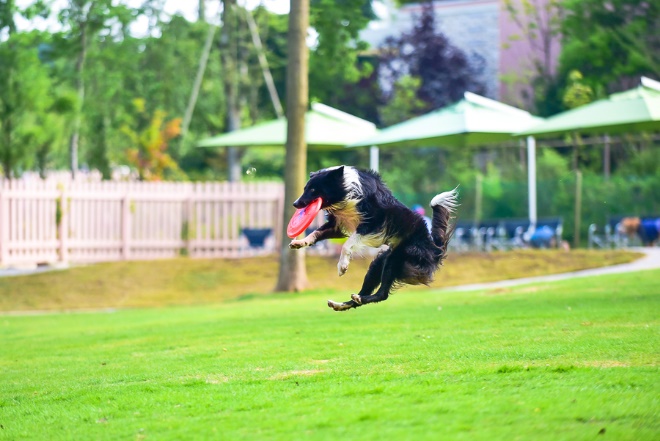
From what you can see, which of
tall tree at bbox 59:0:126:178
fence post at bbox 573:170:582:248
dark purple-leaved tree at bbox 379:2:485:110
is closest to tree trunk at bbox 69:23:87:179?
tall tree at bbox 59:0:126:178

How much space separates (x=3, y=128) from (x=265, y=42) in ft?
61.1

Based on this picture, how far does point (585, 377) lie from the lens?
8.51 meters

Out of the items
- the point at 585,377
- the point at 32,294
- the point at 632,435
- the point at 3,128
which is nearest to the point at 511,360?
the point at 585,377

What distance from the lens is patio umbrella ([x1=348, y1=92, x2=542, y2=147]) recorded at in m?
25.5

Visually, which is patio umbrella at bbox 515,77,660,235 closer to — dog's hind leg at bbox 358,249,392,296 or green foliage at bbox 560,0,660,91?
green foliage at bbox 560,0,660,91

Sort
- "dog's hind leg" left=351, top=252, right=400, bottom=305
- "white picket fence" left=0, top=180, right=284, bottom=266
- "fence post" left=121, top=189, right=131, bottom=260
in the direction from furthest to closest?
"fence post" left=121, top=189, right=131, bottom=260, "white picket fence" left=0, top=180, right=284, bottom=266, "dog's hind leg" left=351, top=252, right=400, bottom=305

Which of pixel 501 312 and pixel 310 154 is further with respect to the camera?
pixel 310 154

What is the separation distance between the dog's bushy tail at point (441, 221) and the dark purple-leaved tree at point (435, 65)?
101 feet

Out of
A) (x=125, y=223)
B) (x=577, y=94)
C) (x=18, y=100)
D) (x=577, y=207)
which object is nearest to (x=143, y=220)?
(x=125, y=223)

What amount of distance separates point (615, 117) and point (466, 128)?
133 inches

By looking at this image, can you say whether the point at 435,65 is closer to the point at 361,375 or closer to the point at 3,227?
the point at 3,227

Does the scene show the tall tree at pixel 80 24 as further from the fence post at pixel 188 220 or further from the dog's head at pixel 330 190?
the dog's head at pixel 330 190

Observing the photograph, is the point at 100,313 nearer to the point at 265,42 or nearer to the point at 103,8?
the point at 103,8

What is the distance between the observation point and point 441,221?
10047 millimetres
